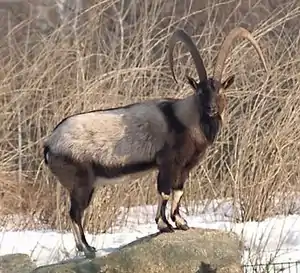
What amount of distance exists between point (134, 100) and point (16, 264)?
9.37ft

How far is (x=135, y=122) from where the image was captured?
6.55m

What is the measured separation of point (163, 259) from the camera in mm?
6117

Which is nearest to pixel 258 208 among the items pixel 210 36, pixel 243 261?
pixel 243 261

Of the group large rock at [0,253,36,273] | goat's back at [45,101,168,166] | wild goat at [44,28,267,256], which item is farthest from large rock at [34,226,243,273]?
goat's back at [45,101,168,166]

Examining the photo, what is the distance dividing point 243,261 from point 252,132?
194 centimetres

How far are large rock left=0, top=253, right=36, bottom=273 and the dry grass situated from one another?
5.09ft

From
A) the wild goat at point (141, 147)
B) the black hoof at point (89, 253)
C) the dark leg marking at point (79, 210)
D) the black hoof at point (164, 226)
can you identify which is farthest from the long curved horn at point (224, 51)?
the black hoof at point (89, 253)

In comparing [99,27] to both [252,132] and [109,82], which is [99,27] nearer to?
[109,82]

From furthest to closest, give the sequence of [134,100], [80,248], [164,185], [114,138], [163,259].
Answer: [134,100]
[80,248]
[114,138]
[164,185]
[163,259]

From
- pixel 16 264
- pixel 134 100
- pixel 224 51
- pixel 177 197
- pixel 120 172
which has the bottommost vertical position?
pixel 16 264

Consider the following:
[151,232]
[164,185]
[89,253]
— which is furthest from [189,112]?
[151,232]

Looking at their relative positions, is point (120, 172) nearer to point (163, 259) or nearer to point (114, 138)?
point (114, 138)

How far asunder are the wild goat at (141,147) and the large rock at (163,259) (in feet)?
0.90

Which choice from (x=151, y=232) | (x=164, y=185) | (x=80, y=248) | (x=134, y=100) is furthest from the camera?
(x=134, y=100)
